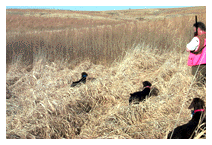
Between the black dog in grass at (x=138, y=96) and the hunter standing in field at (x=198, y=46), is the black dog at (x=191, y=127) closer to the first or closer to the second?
the hunter standing in field at (x=198, y=46)

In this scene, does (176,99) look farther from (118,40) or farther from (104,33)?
(104,33)

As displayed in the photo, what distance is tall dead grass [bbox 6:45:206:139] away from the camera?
Answer: 273 centimetres

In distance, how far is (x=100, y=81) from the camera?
4.16m

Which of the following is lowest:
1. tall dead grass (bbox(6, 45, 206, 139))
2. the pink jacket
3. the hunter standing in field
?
tall dead grass (bbox(6, 45, 206, 139))

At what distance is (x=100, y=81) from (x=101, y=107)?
742mm

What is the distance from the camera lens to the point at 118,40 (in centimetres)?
650

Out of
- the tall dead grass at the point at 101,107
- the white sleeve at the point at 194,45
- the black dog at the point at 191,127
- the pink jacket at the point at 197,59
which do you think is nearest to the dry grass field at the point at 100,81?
the tall dead grass at the point at 101,107

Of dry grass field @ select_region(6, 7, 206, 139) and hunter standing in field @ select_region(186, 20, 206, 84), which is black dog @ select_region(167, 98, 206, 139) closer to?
dry grass field @ select_region(6, 7, 206, 139)

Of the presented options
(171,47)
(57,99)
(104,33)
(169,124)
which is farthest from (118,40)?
(169,124)

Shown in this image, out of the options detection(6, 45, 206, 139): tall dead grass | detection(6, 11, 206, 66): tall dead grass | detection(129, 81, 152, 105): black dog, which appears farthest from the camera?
detection(6, 11, 206, 66): tall dead grass

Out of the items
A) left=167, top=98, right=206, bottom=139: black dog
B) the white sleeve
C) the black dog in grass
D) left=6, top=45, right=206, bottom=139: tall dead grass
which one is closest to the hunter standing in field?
the white sleeve

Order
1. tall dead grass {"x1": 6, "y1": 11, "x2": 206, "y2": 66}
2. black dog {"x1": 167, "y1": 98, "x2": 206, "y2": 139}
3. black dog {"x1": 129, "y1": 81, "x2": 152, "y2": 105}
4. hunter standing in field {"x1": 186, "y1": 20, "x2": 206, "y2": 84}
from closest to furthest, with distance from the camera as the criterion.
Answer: black dog {"x1": 167, "y1": 98, "x2": 206, "y2": 139} → hunter standing in field {"x1": 186, "y1": 20, "x2": 206, "y2": 84} → black dog {"x1": 129, "y1": 81, "x2": 152, "y2": 105} → tall dead grass {"x1": 6, "y1": 11, "x2": 206, "y2": 66}

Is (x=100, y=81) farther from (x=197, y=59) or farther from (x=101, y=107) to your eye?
(x=197, y=59)

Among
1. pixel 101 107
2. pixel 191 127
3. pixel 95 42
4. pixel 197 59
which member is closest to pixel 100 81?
pixel 101 107
